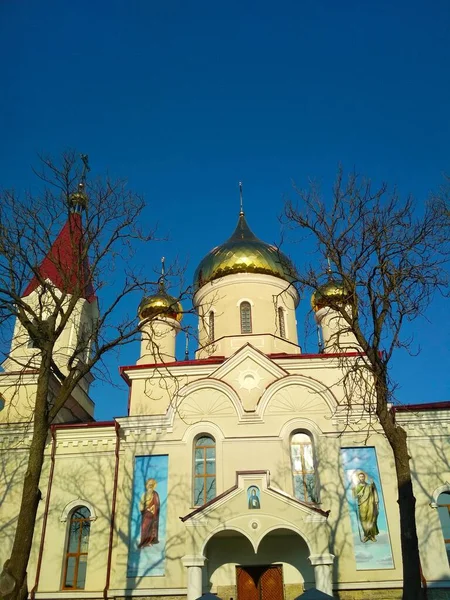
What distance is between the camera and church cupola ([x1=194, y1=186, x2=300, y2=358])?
701 inches

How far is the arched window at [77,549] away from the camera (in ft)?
43.4

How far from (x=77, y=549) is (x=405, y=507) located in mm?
8865

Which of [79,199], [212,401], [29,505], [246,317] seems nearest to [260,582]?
[212,401]

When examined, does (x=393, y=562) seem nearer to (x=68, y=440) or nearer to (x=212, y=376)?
(x=212, y=376)

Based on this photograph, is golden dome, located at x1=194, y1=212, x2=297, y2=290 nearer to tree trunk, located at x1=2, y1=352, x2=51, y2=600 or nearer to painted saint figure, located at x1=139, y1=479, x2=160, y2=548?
painted saint figure, located at x1=139, y1=479, x2=160, y2=548

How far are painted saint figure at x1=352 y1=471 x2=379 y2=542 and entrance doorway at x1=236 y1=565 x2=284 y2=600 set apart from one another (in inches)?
86.2

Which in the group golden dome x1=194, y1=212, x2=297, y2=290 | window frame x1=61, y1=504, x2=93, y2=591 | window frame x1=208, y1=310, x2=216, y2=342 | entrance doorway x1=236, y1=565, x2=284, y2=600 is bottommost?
entrance doorway x1=236, y1=565, x2=284, y2=600

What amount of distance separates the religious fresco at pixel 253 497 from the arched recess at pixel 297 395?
7.71 feet

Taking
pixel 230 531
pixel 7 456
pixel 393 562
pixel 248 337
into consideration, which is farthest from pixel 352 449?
pixel 7 456

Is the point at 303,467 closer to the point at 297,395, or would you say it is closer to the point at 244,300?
the point at 297,395

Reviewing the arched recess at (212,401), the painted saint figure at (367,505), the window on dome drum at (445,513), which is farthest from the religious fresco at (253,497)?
the window on dome drum at (445,513)

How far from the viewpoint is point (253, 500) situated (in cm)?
1212

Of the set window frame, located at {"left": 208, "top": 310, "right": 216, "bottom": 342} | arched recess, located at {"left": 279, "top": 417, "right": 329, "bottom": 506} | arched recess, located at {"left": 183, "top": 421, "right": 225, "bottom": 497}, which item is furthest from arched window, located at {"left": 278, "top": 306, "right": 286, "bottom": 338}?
arched recess, located at {"left": 183, "top": 421, "right": 225, "bottom": 497}

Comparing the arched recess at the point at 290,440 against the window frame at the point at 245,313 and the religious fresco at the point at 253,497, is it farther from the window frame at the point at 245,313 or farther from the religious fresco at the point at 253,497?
the window frame at the point at 245,313
